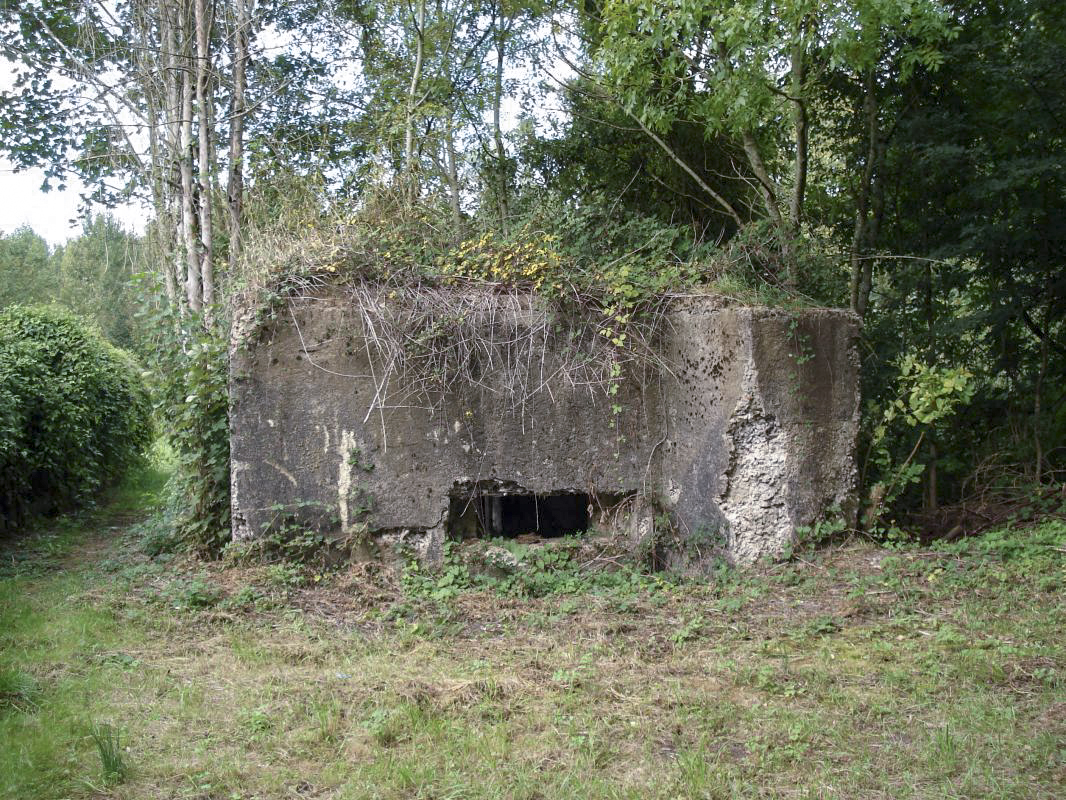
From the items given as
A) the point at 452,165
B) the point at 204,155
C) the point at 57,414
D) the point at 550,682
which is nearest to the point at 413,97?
the point at 452,165

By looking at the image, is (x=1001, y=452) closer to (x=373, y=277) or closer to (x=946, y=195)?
(x=946, y=195)

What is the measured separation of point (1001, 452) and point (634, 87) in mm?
5321

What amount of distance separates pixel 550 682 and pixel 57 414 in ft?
24.4

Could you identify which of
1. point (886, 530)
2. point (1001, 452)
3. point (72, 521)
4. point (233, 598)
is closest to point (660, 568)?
point (886, 530)

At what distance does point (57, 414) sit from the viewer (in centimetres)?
958

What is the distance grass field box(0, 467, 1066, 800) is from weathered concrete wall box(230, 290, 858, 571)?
0.51m

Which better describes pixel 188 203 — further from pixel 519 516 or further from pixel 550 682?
pixel 550 682

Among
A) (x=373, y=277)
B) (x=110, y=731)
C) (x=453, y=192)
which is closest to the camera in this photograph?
(x=110, y=731)

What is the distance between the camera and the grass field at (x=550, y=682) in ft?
12.1

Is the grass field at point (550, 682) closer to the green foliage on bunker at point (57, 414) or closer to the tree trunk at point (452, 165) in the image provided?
the green foliage on bunker at point (57, 414)

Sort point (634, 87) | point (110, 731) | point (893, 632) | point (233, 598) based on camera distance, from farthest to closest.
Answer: point (634, 87)
point (233, 598)
point (893, 632)
point (110, 731)

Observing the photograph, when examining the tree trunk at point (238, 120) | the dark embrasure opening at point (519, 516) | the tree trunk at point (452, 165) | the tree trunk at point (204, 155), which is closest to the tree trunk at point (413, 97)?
the tree trunk at point (452, 165)

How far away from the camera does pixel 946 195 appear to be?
30.6ft

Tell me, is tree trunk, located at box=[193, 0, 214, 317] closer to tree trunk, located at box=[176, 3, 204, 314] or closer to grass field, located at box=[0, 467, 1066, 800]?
tree trunk, located at box=[176, 3, 204, 314]
